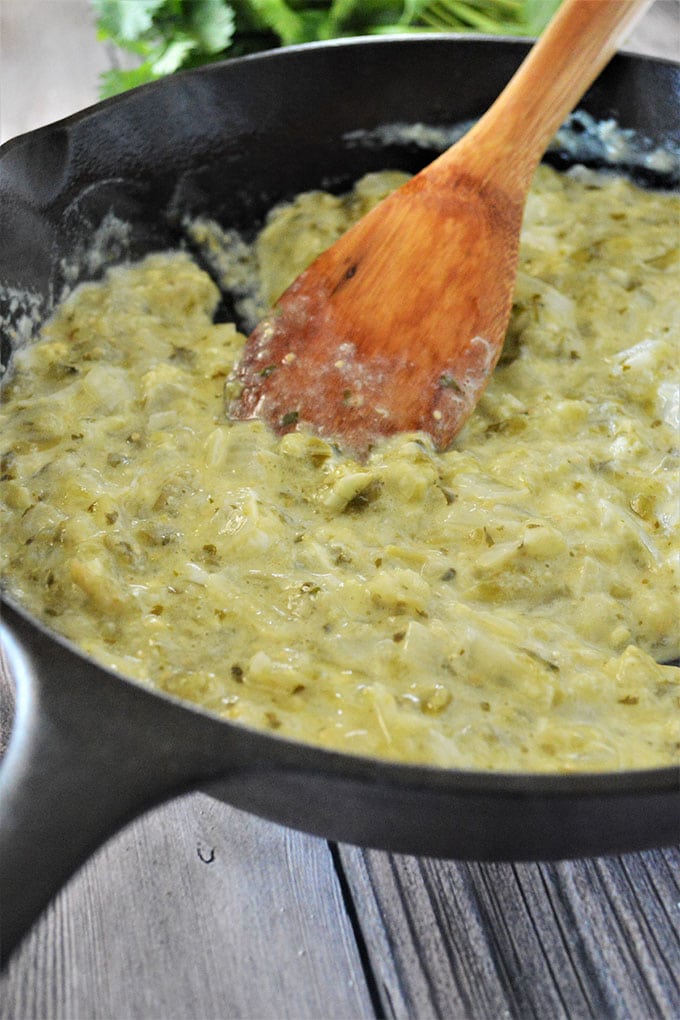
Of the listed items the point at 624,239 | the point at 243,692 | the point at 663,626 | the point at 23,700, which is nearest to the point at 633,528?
the point at 663,626

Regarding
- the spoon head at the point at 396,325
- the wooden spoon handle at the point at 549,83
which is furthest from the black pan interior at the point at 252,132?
the spoon head at the point at 396,325

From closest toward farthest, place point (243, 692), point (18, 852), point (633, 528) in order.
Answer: point (18, 852) < point (243, 692) < point (633, 528)

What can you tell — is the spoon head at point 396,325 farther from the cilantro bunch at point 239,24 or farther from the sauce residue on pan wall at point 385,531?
the cilantro bunch at point 239,24

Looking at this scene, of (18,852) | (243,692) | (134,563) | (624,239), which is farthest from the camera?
(624,239)

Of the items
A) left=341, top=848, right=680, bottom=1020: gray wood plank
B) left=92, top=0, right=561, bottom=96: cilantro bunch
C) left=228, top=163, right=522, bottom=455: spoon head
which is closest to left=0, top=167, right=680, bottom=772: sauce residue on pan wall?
left=228, top=163, right=522, bottom=455: spoon head

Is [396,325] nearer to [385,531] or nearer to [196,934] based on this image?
[385,531]

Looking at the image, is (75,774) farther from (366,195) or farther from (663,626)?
(366,195)

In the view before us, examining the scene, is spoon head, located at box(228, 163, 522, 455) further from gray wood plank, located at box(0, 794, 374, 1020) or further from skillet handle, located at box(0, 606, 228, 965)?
skillet handle, located at box(0, 606, 228, 965)
